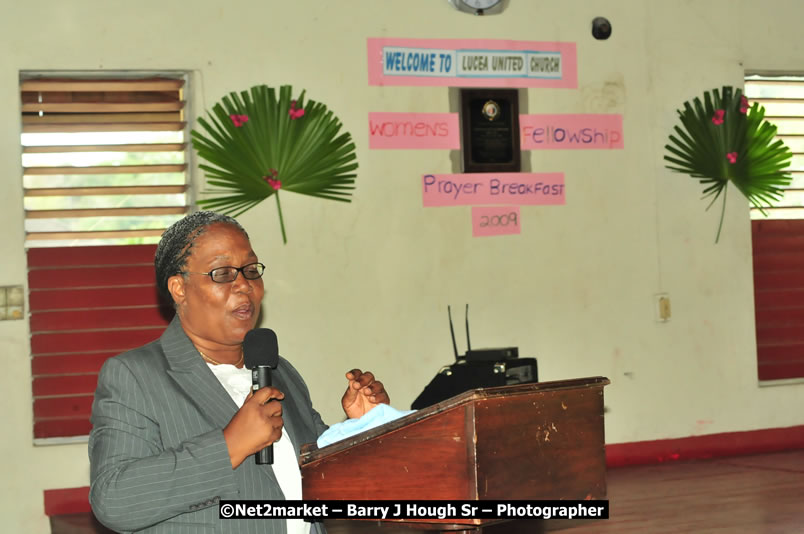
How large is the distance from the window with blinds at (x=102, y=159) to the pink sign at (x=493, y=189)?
51.4 inches

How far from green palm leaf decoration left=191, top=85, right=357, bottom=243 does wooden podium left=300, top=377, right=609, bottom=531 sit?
3.22 meters

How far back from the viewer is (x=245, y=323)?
6.48ft

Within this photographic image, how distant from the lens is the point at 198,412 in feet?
6.08

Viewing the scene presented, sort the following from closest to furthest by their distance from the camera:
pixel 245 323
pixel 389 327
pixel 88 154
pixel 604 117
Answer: pixel 245 323, pixel 88 154, pixel 389 327, pixel 604 117

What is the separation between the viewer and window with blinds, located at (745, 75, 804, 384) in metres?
5.76

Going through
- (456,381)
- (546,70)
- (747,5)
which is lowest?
(456,381)

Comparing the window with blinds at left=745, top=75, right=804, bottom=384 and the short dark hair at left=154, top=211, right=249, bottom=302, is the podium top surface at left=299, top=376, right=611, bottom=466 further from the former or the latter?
the window with blinds at left=745, top=75, right=804, bottom=384

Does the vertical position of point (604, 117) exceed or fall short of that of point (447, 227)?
it exceeds it

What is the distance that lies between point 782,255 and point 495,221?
195 centimetres

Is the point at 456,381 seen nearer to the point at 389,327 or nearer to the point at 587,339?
the point at 389,327

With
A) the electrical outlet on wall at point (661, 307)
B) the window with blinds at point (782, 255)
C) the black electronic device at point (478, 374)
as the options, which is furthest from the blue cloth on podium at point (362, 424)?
the window with blinds at point (782, 255)

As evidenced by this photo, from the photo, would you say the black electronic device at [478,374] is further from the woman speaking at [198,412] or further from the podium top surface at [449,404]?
the podium top surface at [449,404]

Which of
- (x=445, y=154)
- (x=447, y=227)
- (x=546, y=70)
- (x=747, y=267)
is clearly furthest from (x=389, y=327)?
(x=747, y=267)

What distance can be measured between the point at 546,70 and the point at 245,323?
365cm
